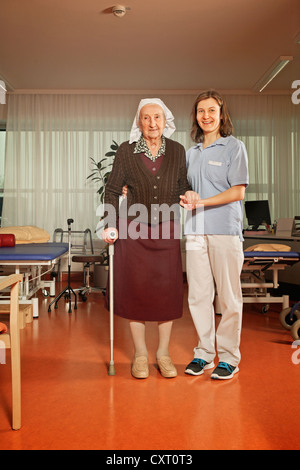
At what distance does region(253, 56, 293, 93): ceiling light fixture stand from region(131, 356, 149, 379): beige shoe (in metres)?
4.37

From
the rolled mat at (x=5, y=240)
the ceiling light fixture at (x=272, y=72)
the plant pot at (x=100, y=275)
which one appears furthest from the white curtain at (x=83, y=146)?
the rolled mat at (x=5, y=240)

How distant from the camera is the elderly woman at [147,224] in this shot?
2311mm

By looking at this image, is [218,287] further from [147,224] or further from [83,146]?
[83,146]

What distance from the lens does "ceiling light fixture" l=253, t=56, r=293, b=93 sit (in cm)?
541

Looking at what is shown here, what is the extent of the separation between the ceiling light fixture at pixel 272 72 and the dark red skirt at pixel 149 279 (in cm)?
397

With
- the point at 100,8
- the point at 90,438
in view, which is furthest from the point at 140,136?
the point at 100,8

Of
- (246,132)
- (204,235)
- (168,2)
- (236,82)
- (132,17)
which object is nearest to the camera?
(204,235)

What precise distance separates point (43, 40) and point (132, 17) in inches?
44.6

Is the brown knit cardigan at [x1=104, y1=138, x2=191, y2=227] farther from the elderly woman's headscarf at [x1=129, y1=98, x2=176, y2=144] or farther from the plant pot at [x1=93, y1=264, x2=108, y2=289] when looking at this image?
the plant pot at [x1=93, y1=264, x2=108, y2=289]

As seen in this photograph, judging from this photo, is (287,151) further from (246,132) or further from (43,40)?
(43,40)

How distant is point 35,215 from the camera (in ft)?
21.8

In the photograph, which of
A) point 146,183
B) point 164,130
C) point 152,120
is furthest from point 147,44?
point 146,183

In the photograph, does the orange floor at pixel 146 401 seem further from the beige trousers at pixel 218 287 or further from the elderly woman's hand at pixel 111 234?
the elderly woman's hand at pixel 111 234

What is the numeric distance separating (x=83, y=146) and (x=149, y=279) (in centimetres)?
470
